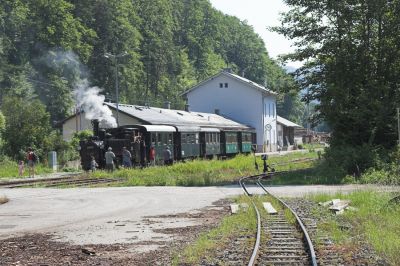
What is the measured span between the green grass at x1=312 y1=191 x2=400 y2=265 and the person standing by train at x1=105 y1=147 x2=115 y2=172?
17.1 m

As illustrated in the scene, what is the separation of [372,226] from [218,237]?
9.52ft

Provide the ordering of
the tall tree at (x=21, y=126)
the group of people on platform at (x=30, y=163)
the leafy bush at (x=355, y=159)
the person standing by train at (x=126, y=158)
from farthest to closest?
1. the tall tree at (x=21, y=126)
2. the group of people on platform at (x=30, y=163)
3. the person standing by train at (x=126, y=158)
4. the leafy bush at (x=355, y=159)

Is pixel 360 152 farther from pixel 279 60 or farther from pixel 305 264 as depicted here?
pixel 305 264

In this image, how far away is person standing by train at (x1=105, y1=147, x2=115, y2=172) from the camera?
101 ft

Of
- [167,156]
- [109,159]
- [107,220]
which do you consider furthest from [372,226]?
[167,156]

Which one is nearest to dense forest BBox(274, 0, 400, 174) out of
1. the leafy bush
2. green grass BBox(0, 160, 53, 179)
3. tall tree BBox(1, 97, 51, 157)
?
the leafy bush

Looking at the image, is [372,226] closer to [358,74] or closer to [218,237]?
[218,237]

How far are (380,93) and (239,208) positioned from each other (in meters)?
13.5

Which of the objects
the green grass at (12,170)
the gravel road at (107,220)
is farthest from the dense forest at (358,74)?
the green grass at (12,170)

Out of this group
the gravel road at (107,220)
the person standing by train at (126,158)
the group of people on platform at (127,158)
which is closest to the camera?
the gravel road at (107,220)

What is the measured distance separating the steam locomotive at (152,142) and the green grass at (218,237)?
19253 millimetres

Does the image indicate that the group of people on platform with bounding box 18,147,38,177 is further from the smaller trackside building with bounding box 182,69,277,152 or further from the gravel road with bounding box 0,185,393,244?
the smaller trackside building with bounding box 182,69,277,152

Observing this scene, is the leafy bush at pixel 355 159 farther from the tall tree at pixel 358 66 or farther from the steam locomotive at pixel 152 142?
the steam locomotive at pixel 152 142

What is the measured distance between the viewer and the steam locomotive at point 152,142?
1319 inches
